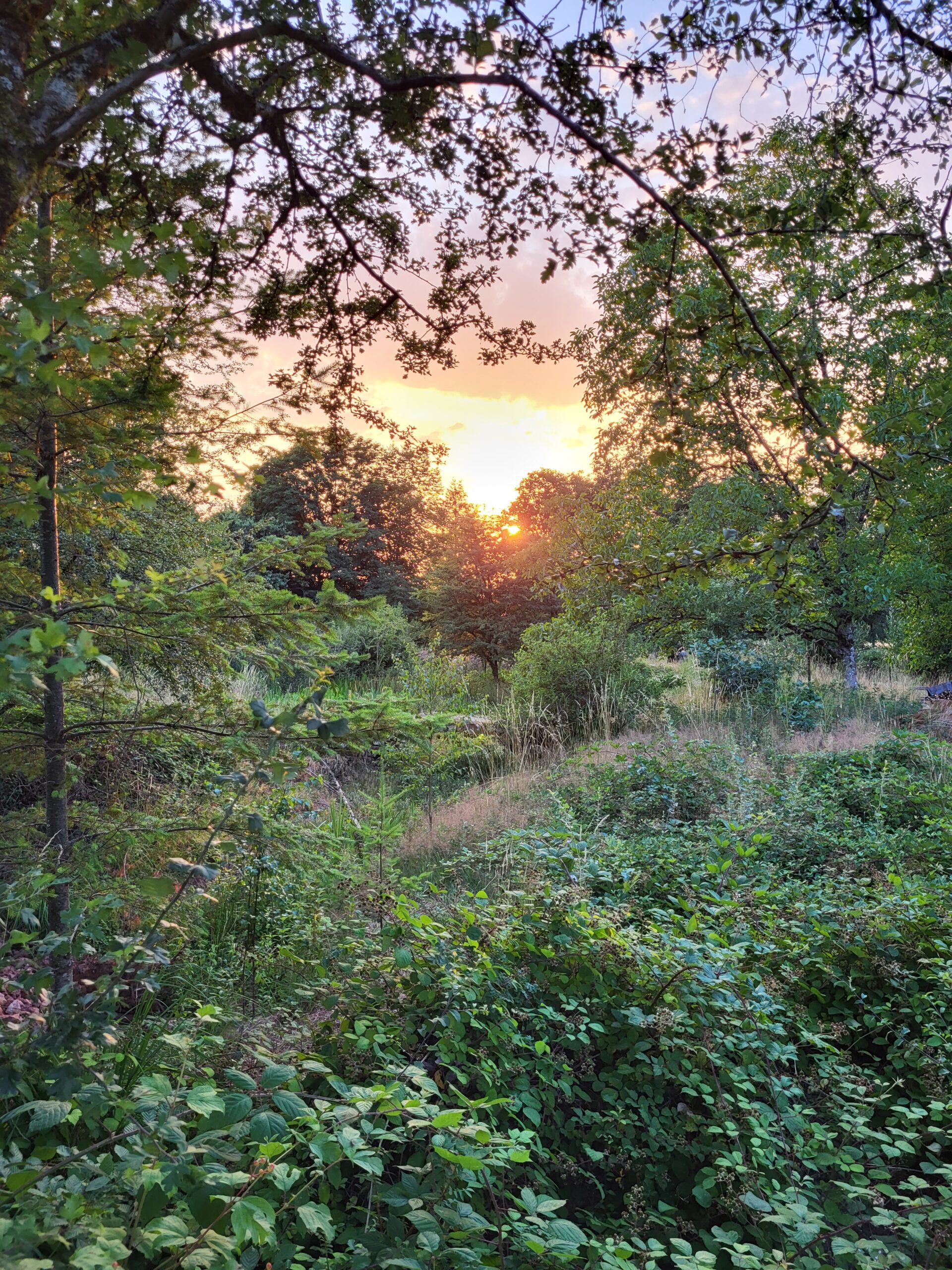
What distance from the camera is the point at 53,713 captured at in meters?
3.28

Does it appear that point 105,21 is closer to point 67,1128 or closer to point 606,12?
point 606,12

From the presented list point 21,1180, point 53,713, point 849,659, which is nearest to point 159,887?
point 21,1180

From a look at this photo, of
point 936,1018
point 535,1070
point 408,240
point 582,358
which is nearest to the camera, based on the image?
point 535,1070

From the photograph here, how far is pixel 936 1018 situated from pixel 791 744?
5851mm

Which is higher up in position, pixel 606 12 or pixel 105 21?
pixel 606 12

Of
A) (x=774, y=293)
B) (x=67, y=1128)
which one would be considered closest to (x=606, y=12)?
(x=67, y=1128)

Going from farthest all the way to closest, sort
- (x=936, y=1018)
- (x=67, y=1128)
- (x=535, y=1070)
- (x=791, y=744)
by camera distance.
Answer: (x=791, y=744)
(x=936, y=1018)
(x=535, y=1070)
(x=67, y=1128)

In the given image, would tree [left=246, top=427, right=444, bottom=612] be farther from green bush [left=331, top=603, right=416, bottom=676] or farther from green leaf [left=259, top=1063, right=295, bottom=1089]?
green leaf [left=259, top=1063, right=295, bottom=1089]

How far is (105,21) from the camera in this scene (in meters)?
2.19

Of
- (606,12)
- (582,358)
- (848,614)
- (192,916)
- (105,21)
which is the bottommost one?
(192,916)

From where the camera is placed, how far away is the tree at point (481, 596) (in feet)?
56.6

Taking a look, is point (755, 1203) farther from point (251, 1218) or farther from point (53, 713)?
point (53, 713)

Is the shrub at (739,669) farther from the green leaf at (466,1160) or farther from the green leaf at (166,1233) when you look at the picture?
the green leaf at (166,1233)

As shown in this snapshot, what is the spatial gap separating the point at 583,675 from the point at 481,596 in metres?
6.55
